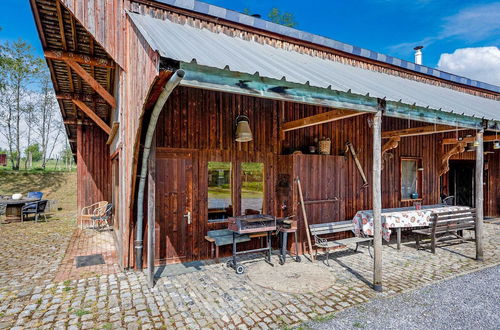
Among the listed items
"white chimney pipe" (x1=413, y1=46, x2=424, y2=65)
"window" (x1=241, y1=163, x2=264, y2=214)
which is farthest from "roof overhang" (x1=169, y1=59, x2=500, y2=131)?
"white chimney pipe" (x1=413, y1=46, x2=424, y2=65)

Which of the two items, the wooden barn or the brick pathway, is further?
the brick pathway

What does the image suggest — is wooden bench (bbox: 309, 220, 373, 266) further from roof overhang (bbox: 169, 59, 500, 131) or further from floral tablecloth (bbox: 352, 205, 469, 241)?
roof overhang (bbox: 169, 59, 500, 131)

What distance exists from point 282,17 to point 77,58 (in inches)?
781

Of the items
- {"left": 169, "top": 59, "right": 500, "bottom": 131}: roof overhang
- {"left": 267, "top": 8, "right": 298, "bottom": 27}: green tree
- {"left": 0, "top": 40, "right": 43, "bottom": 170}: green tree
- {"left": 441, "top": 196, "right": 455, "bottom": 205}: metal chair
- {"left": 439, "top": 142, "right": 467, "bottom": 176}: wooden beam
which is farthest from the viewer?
{"left": 267, "top": 8, "right": 298, "bottom": 27}: green tree

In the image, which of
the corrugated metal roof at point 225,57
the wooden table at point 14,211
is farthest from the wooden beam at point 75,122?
the corrugated metal roof at point 225,57

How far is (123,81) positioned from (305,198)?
424cm

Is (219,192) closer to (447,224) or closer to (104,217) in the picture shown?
(104,217)

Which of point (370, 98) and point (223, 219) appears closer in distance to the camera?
point (370, 98)

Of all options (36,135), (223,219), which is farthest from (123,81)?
(36,135)

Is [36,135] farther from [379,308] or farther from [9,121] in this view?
[379,308]

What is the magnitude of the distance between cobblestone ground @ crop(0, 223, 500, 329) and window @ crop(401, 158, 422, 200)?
117 inches

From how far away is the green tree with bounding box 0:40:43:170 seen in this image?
63.3 ft

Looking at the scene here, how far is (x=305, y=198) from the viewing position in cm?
608

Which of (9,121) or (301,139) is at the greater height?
(9,121)
